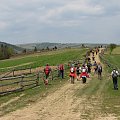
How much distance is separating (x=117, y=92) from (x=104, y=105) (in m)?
6.40

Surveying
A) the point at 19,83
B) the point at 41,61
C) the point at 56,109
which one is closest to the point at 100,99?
the point at 56,109

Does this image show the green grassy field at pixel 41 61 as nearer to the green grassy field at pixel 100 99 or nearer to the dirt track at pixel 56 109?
the green grassy field at pixel 100 99

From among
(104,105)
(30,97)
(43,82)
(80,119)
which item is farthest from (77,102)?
(43,82)

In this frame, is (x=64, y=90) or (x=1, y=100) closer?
(x=1, y=100)

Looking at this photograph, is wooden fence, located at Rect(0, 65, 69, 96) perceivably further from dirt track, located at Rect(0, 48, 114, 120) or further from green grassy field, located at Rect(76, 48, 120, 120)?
green grassy field, located at Rect(76, 48, 120, 120)

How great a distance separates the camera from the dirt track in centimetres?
1814

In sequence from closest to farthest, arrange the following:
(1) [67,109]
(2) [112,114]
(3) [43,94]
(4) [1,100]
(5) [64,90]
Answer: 1. (2) [112,114]
2. (1) [67,109]
3. (4) [1,100]
4. (3) [43,94]
5. (5) [64,90]

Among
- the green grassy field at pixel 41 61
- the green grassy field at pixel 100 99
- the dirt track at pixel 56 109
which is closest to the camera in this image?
the dirt track at pixel 56 109

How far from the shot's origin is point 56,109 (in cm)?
2044

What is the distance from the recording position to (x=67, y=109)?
20.5 metres

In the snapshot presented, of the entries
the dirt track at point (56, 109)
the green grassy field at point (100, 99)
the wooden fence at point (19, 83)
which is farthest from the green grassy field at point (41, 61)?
the dirt track at point (56, 109)

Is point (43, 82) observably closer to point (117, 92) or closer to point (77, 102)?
point (117, 92)

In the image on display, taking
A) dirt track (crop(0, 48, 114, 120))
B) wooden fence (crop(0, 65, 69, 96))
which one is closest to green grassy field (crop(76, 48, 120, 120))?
dirt track (crop(0, 48, 114, 120))

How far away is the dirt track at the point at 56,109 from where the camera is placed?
18.1 metres
